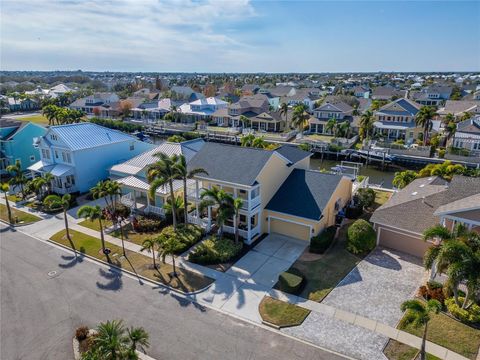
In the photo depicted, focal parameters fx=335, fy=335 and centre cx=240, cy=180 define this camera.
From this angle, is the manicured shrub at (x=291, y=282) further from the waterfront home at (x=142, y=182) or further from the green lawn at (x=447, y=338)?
the waterfront home at (x=142, y=182)

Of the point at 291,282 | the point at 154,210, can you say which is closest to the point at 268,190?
the point at 291,282

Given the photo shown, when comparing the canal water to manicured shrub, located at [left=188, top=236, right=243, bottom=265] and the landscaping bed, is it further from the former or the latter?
the landscaping bed

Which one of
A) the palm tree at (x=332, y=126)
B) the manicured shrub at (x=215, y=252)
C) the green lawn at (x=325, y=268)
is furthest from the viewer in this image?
the palm tree at (x=332, y=126)

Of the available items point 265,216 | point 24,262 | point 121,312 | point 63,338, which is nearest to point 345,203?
point 265,216

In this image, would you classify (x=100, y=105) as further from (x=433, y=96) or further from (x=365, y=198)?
(x=433, y=96)

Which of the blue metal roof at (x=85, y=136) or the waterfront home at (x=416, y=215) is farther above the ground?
the blue metal roof at (x=85, y=136)

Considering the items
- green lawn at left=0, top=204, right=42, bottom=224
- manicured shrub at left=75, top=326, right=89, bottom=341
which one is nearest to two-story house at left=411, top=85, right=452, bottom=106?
green lawn at left=0, top=204, right=42, bottom=224

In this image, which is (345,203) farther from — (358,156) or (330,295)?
(358,156)

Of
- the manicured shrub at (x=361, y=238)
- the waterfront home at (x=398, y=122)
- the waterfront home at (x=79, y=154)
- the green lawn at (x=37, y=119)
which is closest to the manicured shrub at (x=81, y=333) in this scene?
the manicured shrub at (x=361, y=238)
